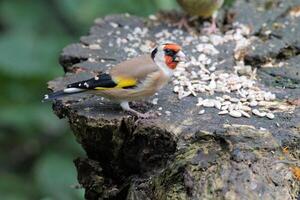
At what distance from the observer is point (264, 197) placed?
3.05m

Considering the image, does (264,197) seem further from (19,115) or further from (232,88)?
(19,115)

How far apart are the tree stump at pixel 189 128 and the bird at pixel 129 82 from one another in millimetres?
79

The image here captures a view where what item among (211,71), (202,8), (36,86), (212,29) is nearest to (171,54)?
(211,71)

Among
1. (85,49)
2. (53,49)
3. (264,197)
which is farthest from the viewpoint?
(53,49)

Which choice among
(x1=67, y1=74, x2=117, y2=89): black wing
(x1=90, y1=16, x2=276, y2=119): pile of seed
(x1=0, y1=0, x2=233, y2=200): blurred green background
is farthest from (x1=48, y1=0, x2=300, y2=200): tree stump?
(x1=0, y1=0, x2=233, y2=200): blurred green background

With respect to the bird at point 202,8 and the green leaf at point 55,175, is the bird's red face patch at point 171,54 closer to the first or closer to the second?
the bird at point 202,8

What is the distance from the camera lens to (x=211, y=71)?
4.32 metres

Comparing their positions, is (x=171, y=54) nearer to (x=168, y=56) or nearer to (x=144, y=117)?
(x=168, y=56)

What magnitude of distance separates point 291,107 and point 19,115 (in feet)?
8.82

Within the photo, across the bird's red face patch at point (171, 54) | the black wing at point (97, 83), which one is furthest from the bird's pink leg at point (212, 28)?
the black wing at point (97, 83)

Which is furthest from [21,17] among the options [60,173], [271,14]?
[271,14]

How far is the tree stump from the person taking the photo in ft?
10.4

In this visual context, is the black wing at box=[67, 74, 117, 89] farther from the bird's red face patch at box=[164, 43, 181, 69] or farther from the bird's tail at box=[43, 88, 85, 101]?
the bird's red face patch at box=[164, 43, 181, 69]

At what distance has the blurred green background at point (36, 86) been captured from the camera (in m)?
5.78
